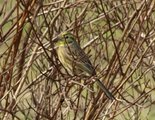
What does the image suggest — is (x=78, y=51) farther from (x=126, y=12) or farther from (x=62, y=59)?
(x=126, y=12)

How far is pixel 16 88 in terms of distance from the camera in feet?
14.3

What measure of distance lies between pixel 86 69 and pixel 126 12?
86 cm

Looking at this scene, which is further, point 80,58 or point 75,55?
point 75,55

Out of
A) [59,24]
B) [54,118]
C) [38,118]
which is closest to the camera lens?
[54,118]

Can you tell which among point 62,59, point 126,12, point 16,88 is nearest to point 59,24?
point 62,59

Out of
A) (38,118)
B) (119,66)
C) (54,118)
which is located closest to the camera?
(119,66)

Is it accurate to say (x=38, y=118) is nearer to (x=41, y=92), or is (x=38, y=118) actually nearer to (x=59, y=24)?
(x=41, y=92)

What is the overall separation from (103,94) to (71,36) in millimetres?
557

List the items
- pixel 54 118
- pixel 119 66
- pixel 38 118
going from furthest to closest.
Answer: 1. pixel 38 118
2. pixel 54 118
3. pixel 119 66

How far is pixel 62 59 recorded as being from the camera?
526cm

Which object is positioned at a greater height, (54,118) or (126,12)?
(126,12)

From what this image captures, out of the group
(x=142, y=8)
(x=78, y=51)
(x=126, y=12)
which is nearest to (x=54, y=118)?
(x=78, y=51)

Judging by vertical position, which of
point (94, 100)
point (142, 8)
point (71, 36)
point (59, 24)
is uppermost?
point (59, 24)

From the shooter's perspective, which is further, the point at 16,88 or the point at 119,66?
the point at 16,88
